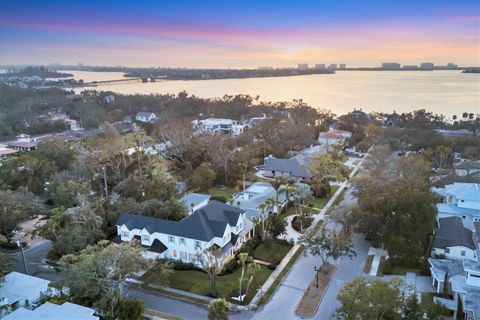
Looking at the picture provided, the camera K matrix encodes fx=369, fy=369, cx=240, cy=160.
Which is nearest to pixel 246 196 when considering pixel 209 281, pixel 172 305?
pixel 209 281

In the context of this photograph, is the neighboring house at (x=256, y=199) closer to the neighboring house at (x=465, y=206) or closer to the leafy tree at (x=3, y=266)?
the neighboring house at (x=465, y=206)

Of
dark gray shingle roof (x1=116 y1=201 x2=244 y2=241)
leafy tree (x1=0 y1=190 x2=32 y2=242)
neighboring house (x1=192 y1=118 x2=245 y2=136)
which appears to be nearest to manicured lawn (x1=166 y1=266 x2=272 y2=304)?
dark gray shingle roof (x1=116 y1=201 x2=244 y2=241)

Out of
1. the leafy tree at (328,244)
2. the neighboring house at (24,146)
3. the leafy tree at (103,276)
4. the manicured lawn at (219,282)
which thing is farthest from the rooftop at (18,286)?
the neighboring house at (24,146)

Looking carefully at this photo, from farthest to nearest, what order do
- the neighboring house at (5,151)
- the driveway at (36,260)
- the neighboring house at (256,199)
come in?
the neighboring house at (5,151)
the neighboring house at (256,199)
the driveway at (36,260)

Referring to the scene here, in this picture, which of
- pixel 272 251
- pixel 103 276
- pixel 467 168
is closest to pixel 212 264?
pixel 103 276

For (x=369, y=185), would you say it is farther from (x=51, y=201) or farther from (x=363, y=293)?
(x=51, y=201)

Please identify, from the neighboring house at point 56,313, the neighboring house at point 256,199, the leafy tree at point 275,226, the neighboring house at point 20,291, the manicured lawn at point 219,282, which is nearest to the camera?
the neighboring house at point 56,313

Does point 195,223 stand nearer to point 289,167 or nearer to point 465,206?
point 289,167
